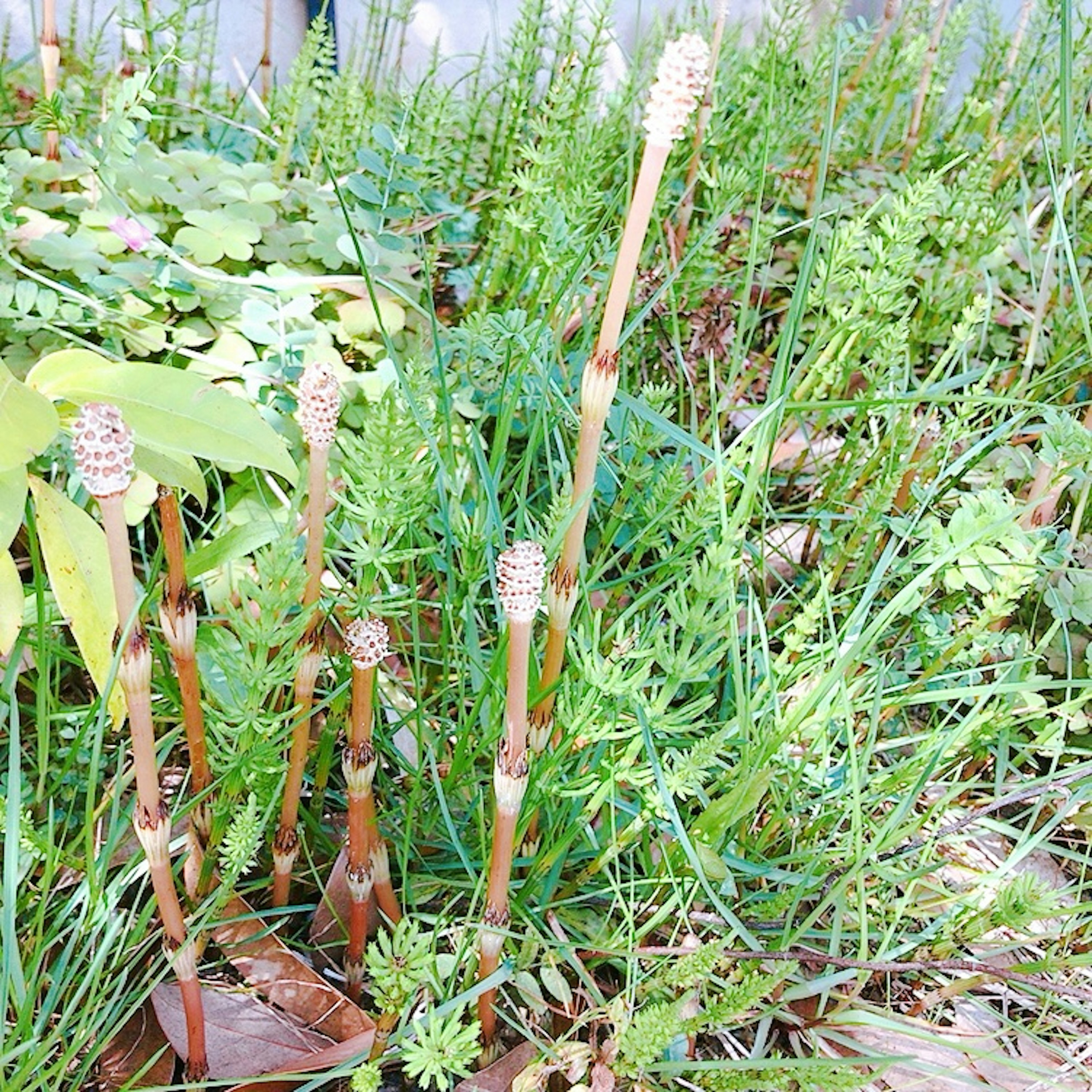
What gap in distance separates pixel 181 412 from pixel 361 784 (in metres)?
0.37

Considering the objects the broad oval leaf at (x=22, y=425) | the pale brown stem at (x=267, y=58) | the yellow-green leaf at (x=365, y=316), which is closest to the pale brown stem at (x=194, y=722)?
the broad oval leaf at (x=22, y=425)

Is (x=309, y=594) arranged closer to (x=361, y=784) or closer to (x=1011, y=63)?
(x=361, y=784)

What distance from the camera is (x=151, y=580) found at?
1083 millimetres

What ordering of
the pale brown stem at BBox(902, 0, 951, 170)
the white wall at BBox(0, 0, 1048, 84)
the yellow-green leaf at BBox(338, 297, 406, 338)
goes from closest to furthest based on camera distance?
the yellow-green leaf at BBox(338, 297, 406, 338), the pale brown stem at BBox(902, 0, 951, 170), the white wall at BBox(0, 0, 1048, 84)

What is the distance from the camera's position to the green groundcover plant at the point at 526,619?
0.95m

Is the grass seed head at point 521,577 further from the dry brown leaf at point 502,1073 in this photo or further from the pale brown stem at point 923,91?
the pale brown stem at point 923,91

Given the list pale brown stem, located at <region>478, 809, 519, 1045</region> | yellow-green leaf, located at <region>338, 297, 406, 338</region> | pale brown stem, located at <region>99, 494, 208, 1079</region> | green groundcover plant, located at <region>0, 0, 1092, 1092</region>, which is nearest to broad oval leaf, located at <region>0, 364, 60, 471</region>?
green groundcover plant, located at <region>0, 0, 1092, 1092</region>

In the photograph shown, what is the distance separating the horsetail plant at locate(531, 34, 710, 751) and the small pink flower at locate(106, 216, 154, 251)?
0.97 m

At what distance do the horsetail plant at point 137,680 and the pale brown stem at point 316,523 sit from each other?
0.45 ft

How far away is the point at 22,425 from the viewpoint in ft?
2.74

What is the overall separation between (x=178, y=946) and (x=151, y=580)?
356 millimetres

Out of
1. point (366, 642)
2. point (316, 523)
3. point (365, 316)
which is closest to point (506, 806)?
point (366, 642)

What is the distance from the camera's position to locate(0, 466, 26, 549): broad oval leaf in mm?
863

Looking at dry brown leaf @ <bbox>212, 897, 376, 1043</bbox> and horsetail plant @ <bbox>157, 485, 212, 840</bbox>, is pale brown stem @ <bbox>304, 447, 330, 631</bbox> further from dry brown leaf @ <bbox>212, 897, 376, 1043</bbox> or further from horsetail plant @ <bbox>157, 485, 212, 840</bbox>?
dry brown leaf @ <bbox>212, 897, 376, 1043</bbox>
